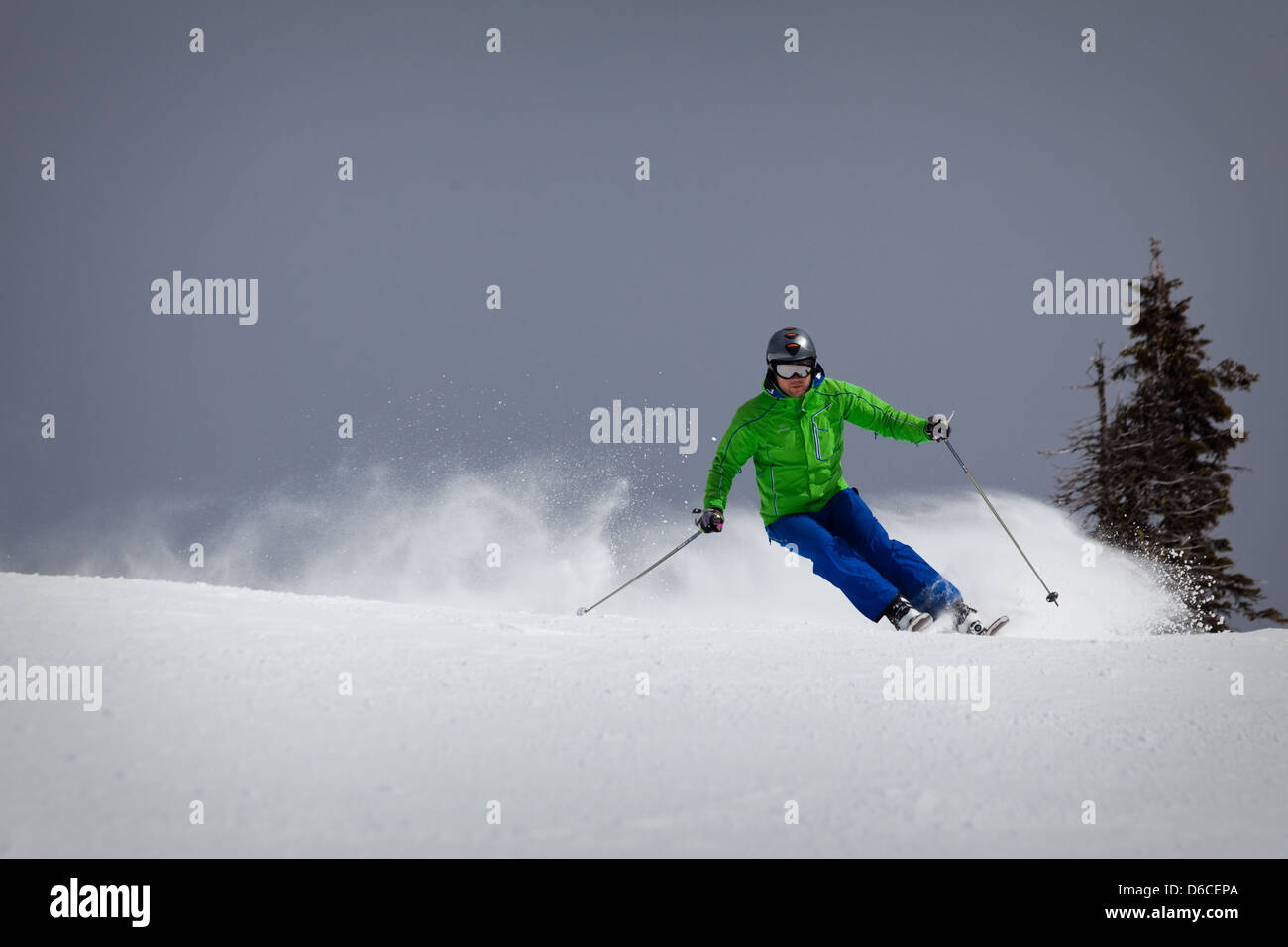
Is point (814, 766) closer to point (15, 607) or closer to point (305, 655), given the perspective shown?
point (305, 655)

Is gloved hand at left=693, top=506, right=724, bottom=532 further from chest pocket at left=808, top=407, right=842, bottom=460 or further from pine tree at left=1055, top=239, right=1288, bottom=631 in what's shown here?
pine tree at left=1055, top=239, right=1288, bottom=631

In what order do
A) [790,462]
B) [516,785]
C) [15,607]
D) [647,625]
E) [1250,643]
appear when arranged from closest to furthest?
1. [516,785]
2. [15,607]
3. [1250,643]
4. [647,625]
5. [790,462]

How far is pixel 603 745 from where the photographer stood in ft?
8.96

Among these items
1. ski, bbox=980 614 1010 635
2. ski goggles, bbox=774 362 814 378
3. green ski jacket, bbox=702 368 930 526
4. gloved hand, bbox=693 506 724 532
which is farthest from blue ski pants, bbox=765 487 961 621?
ski goggles, bbox=774 362 814 378

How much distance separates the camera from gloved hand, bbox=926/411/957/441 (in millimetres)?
6336

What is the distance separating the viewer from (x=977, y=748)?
281 centimetres

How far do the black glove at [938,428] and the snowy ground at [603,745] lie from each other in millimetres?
2384

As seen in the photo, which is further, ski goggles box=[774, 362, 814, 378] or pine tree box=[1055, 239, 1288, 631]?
pine tree box=[1055, 239, 1288, 631]

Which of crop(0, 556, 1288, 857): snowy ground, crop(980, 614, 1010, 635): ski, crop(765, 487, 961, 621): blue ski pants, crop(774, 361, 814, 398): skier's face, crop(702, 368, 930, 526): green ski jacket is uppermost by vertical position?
crop(774, 361, 814, 398): skier's face

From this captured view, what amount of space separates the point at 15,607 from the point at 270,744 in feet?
7.18

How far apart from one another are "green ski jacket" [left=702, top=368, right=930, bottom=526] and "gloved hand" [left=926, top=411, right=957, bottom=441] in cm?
10

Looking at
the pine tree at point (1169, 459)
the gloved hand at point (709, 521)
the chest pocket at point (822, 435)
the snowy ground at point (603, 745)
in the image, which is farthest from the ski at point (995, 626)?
the pine tree at point (1169, 459)
